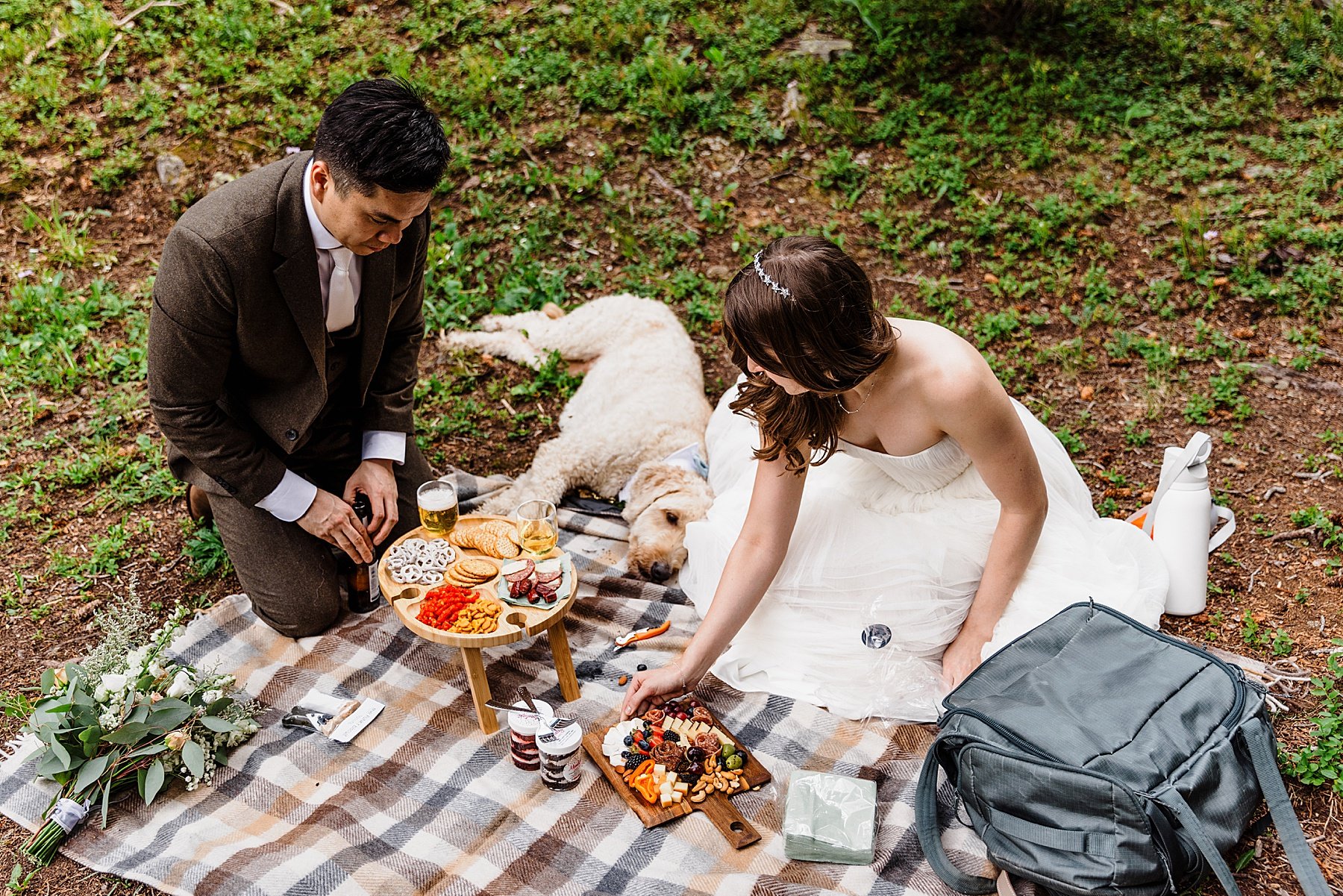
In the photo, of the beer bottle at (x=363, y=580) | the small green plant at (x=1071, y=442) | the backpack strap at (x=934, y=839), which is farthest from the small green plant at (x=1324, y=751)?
the beer bottle at (x=363, y=580)

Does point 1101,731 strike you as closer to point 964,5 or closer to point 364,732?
point 364,732

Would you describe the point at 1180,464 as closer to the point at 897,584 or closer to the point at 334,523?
the point at 897,584

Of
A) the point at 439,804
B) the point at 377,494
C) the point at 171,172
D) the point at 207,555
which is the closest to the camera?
the point at 439,804

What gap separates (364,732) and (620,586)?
4.13 ft

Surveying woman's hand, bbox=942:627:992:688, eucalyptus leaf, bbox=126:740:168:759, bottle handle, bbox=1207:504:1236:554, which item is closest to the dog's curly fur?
woman's hand, bbox=942:627:992:688

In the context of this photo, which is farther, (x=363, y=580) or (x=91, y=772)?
(x=363, y=580)

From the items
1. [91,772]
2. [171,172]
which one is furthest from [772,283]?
[171,172]

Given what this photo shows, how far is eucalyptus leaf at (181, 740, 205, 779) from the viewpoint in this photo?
3.24 metres

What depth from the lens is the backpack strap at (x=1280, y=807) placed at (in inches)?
100

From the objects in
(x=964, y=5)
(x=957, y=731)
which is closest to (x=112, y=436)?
(x=957, y=731)

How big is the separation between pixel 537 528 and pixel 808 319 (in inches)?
54.5

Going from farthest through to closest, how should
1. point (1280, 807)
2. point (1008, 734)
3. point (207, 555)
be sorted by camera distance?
point (207, 555) → point (1008, 734) → point (1280, 807)

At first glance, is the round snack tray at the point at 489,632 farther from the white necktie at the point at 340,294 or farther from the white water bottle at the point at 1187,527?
the white water bottle at the point at 1187,527

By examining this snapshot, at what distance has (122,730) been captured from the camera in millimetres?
3195
